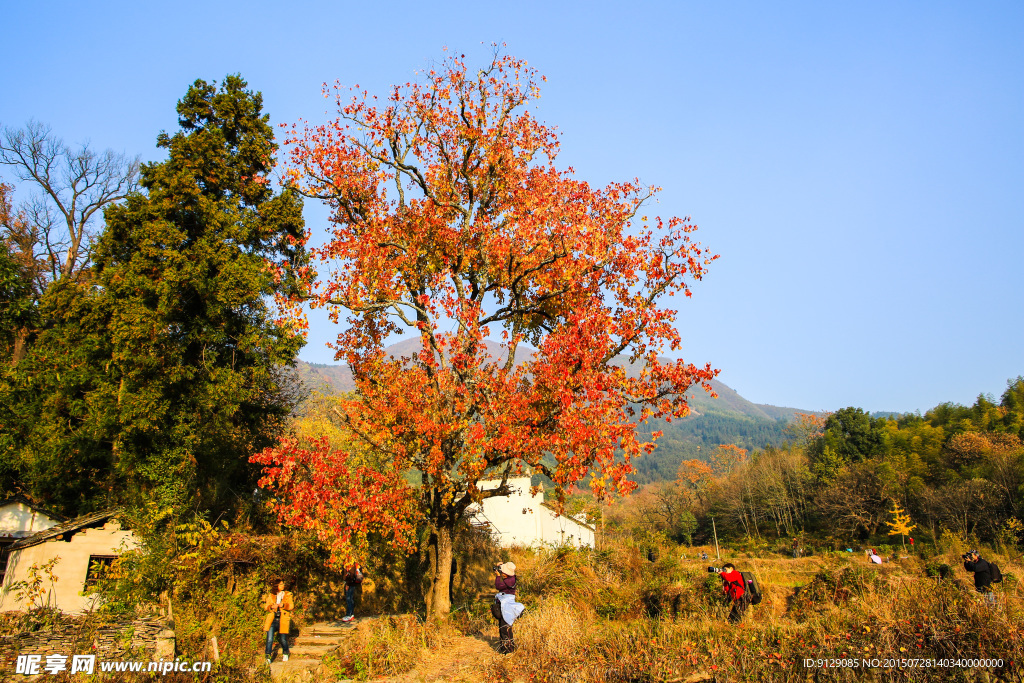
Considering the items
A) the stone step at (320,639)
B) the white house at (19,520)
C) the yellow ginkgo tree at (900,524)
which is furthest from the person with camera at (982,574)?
the yellow ginkgo tree at (900,524)

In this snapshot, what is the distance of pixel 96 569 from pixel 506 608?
11.2 m

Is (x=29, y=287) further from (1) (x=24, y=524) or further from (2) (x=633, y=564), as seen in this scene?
(2) (x=633, y=564)

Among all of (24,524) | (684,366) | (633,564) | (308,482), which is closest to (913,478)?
(633,564)

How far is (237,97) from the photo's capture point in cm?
1944

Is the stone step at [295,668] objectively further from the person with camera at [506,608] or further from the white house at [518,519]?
the white house at [518,519]

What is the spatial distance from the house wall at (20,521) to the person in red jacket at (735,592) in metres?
18.2

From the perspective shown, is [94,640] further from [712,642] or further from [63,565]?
[712,642]

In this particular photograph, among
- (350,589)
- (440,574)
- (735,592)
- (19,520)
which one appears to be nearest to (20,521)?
(19,520)

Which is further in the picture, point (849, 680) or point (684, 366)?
point (684, 366)

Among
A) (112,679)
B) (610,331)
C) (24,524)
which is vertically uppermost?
(610,331)

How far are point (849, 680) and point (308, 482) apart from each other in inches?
366

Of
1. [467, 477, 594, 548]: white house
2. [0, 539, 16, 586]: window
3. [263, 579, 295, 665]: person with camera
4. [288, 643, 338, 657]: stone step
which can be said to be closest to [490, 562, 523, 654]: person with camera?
[288, 643, 338, 657]: stone step

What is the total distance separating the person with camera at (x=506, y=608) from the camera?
9750 millimetres

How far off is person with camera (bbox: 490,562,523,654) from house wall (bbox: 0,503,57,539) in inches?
560
